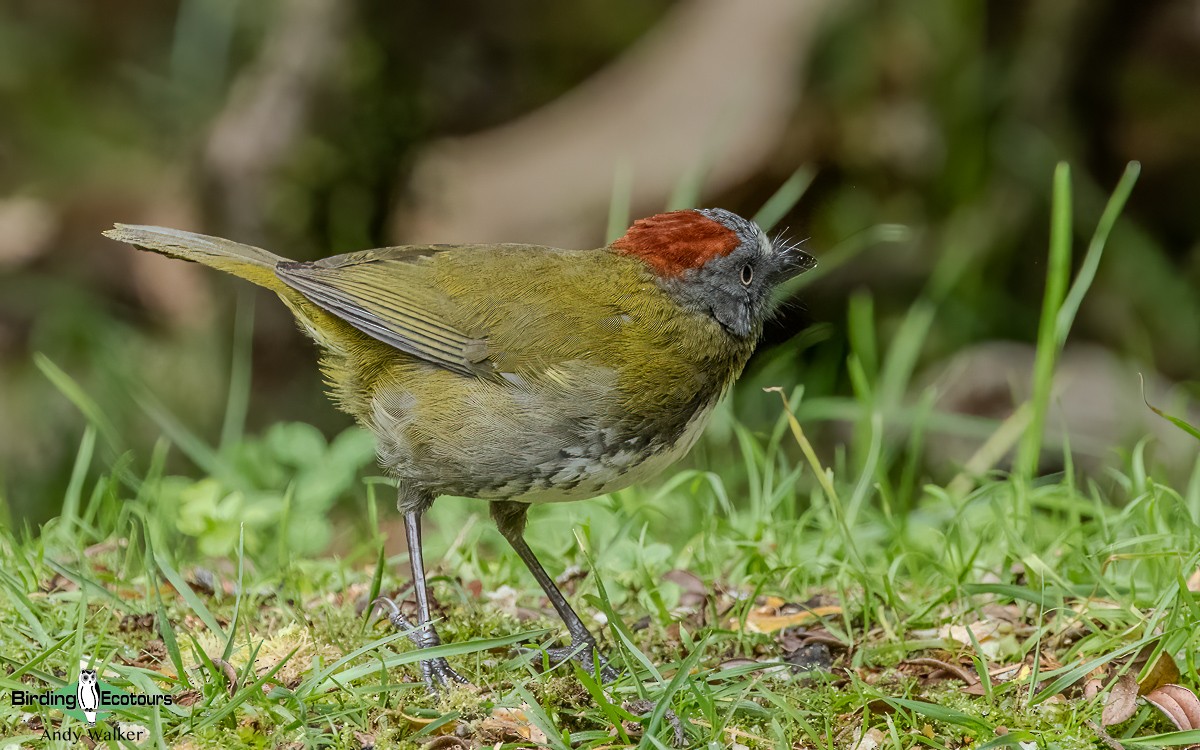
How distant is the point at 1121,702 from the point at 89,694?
2.21 meters

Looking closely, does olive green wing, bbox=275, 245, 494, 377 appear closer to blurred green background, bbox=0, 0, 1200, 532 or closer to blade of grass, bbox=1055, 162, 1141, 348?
blade of grass, bbox=1055, 162, 1141, 348

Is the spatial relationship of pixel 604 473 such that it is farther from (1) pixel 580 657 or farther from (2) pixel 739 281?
(2) pixel 739 281

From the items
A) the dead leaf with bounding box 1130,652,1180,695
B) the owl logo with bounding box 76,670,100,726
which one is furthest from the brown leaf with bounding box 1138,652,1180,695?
the owl logo with bounding box 76,670,100,726

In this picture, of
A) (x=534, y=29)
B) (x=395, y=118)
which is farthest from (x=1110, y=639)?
(x=534, y=29)

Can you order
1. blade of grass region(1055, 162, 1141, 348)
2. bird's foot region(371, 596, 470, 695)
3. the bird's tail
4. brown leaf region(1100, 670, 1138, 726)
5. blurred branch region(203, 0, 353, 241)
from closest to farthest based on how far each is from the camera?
brown leaf region(1100, 670, 1138, 726), bird's foot region(371, 596, 470, 695), the bird's tail, blade of grass region(1055, 162, 1141, 348), blurred branch region(203, 0, 353, 241)

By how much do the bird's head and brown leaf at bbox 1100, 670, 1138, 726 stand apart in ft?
4.12

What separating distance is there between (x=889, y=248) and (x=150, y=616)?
4.89m

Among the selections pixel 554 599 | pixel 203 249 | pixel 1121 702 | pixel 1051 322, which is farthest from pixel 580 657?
pixel 1051 322

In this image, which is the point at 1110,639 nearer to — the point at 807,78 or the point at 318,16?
the point at 807,78

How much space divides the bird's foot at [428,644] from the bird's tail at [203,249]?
3.30ft

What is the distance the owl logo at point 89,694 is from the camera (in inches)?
107

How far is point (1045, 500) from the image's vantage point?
13.2 feet

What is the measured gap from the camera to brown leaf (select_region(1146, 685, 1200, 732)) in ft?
8.96

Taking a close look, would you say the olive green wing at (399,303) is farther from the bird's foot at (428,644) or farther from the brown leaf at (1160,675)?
the brown leaf at (1160,675)
